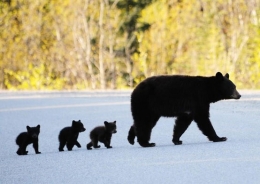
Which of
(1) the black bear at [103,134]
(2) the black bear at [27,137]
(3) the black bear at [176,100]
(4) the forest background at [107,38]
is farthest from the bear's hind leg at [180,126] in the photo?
(4) the forest background at [107,38]

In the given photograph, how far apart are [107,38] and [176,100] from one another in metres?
33.1

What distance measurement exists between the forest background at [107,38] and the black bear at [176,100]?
1109 inches

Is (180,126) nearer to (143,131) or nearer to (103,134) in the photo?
(143,131)

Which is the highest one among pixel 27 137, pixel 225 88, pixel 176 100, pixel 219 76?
pixel 219 76

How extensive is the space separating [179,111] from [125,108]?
32.7ft

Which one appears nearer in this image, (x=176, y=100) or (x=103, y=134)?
(x=176, y=100)

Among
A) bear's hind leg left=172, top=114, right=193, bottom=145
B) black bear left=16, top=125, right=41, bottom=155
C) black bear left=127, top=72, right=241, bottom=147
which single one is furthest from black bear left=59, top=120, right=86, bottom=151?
bear's hind leg left=172, top=114, right=193, bottom=145

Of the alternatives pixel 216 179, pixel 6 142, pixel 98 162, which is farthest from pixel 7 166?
pixel 6 142

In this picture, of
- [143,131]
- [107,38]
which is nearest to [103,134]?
[143,131]

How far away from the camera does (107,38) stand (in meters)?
43.5

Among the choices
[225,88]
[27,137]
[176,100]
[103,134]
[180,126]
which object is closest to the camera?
[27,137]

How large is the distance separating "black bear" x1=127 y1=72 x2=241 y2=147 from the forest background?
28161 mm

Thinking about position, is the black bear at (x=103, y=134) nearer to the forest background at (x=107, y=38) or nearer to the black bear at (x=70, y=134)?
the black bear at (x=70, y=134)

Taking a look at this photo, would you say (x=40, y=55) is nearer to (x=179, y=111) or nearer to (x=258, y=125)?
(x=258, y=125)
